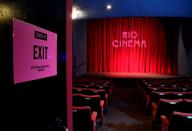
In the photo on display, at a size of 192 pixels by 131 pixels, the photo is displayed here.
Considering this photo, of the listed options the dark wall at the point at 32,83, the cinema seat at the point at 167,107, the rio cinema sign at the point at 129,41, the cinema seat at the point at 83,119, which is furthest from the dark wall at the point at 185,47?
the dark wall at the point at 32,83

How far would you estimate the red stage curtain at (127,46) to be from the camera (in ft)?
48.8

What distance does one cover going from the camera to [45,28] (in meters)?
1.84

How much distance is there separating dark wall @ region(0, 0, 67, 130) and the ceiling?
764cm

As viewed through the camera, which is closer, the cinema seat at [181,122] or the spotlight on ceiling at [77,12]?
the cinema seat at [181,122]

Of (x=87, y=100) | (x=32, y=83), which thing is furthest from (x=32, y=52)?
(x=87, y=100)

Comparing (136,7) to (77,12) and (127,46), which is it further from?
(127,46)

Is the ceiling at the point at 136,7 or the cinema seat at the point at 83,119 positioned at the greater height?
the ceiling at the point at 136,7

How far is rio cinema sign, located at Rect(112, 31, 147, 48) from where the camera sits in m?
15.0

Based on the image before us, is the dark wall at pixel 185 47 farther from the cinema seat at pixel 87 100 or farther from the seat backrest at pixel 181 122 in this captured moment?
the seat backrest at pixel 181 122

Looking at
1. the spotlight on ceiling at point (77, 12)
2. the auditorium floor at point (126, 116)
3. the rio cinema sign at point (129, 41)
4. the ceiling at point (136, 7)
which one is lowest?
the auditorium floor at point (126, 116)

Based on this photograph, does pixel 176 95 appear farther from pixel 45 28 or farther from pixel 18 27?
pixel 18 27

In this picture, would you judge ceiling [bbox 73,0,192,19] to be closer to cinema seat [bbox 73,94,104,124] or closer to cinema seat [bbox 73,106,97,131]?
cinema seat [bbox 73,94,104,124]

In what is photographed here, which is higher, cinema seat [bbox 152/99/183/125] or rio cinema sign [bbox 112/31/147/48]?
rio cinema sign [bbox 112/31/147/48]

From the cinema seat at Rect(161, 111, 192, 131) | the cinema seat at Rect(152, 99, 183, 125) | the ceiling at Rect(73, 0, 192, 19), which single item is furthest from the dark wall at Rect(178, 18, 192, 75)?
the cinema seat at Rect(161, 111, 192, 131)
